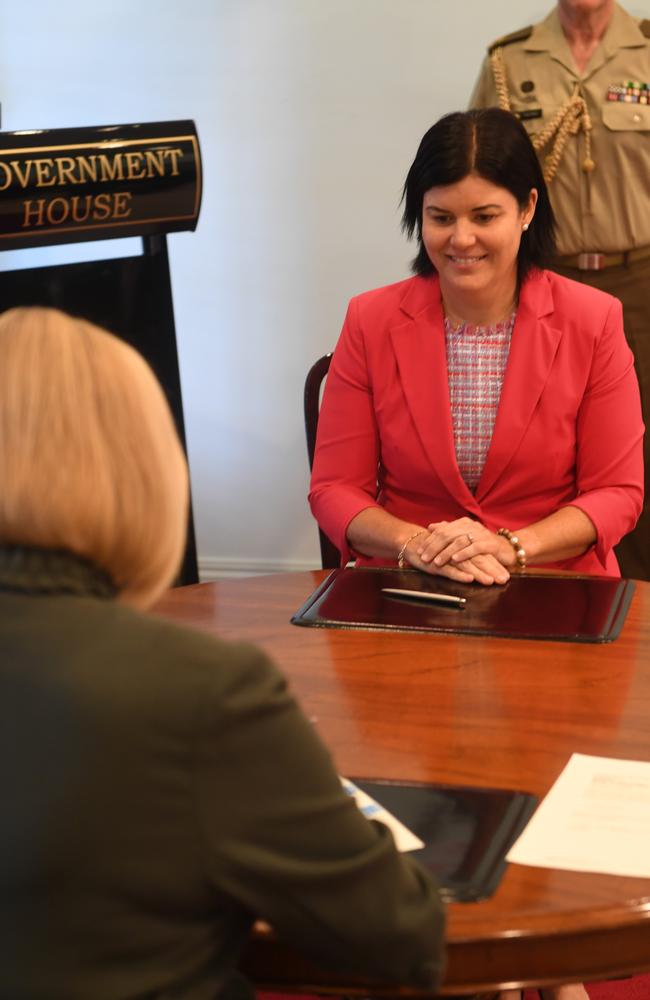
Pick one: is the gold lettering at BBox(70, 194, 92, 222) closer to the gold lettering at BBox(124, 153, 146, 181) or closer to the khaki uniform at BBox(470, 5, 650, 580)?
the gold lettering at BBox(124, 153, 146, 181)

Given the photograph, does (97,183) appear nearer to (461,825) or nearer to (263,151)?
(263,151)

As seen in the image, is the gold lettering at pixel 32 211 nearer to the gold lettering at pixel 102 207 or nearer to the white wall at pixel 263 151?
the gold lettering at pixel 102 207

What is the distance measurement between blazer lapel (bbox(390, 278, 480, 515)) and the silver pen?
0.38m

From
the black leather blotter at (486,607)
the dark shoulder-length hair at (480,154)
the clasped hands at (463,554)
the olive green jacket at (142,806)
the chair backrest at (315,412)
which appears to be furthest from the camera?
the chair backrest at (315,412)

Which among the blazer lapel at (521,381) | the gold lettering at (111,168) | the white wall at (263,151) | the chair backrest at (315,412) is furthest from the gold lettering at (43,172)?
the white wall at (263,151)

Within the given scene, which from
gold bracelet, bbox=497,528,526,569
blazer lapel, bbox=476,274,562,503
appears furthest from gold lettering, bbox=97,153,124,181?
gold bracelet, bbox=497,528,526,569

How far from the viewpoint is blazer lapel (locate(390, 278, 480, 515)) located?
2268mm

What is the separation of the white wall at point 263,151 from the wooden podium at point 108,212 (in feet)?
3.60

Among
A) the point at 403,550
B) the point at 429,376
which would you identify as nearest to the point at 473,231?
the point at 429,376

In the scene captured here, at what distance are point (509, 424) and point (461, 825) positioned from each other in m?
1.15

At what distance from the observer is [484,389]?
2.32 m

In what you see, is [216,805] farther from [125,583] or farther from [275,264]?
[275,264]

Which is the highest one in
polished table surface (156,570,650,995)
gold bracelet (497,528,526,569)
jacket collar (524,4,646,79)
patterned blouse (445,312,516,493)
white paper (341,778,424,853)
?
jacket collar (524,4,646,79)

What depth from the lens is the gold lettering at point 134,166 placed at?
2794 millimetres
